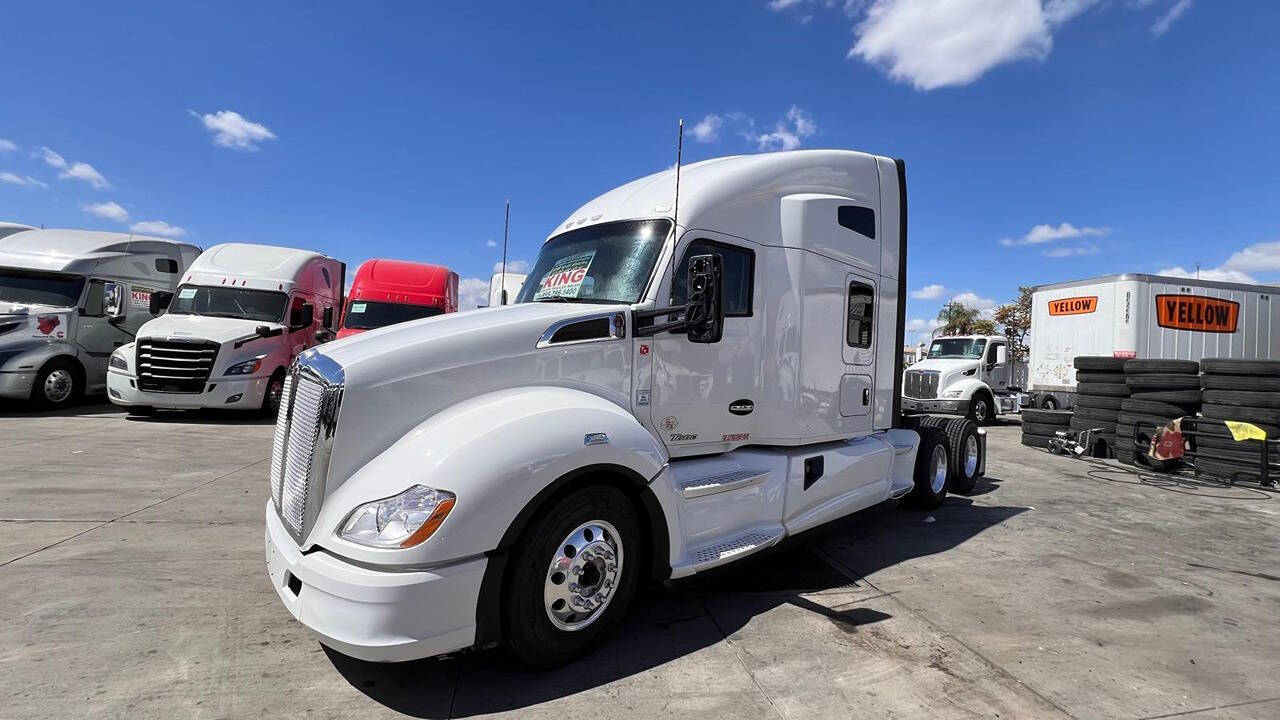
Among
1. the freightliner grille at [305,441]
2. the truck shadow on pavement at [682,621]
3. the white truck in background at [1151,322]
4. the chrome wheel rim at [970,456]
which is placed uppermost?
the white truck in background at [1151,322]

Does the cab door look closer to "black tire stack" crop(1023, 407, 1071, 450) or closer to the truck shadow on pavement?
the truck shadow on pavement

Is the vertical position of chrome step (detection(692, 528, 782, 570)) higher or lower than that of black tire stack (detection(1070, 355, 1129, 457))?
lower

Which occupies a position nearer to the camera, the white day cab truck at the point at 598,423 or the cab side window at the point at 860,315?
the white day cab truck at the point at 598,423

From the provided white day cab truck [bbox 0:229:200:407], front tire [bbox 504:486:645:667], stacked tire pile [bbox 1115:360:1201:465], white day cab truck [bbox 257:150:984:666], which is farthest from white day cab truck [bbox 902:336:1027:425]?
white day cab truck [bbox 0:229:200:407]

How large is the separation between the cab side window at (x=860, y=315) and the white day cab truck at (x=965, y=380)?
27.6 ft

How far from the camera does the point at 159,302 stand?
1210 centimetres

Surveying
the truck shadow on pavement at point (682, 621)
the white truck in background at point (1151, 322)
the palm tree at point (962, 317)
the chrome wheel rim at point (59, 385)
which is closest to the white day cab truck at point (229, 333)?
the chrome wheel rim at point (59, 385)

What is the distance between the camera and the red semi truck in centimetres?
1252

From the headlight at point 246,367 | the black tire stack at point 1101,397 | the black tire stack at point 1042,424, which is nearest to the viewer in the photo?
the black tire stack at point 1101,397

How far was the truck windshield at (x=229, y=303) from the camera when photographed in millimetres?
11797

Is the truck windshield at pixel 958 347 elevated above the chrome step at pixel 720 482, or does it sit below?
above

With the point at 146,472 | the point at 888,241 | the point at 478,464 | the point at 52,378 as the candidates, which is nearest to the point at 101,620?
the point at 478,464

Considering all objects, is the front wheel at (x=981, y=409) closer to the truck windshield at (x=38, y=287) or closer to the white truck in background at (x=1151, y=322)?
the white truck in background at (x=1151, y=322)

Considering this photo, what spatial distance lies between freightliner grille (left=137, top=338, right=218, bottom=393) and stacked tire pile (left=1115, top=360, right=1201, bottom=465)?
48.3 feet
